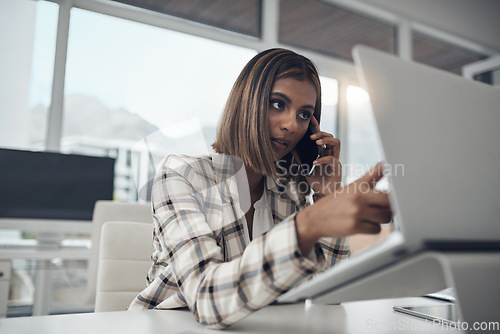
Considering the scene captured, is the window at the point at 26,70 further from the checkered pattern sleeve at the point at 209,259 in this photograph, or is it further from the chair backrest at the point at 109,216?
the checkered pattern sleeve at the point at 209,259

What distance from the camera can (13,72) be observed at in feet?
9.70

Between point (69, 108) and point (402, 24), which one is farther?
point (402, 24)

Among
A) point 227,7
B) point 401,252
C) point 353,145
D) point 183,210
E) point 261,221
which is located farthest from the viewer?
point 353,145

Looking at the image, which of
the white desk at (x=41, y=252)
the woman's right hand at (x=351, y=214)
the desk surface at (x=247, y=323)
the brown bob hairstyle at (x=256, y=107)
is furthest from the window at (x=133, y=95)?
the woman's right hand at (x=351, y=214)

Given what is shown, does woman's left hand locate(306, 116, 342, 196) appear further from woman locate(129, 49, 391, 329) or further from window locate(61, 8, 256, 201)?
window locate(61, 8, 256, 201)

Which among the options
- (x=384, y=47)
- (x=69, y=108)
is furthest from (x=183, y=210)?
(x=384, y=47)

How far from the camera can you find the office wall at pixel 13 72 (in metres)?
2.95

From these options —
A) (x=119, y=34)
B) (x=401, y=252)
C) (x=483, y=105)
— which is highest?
(x=119, y=34)

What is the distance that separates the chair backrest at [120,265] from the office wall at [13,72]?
2.25m

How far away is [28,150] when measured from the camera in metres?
2.83

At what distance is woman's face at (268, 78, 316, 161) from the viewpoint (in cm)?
102

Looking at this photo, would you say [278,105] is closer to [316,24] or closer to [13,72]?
[13,72]

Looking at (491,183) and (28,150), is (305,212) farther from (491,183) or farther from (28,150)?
(28,150)

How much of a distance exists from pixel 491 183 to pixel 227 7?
3555 mm
